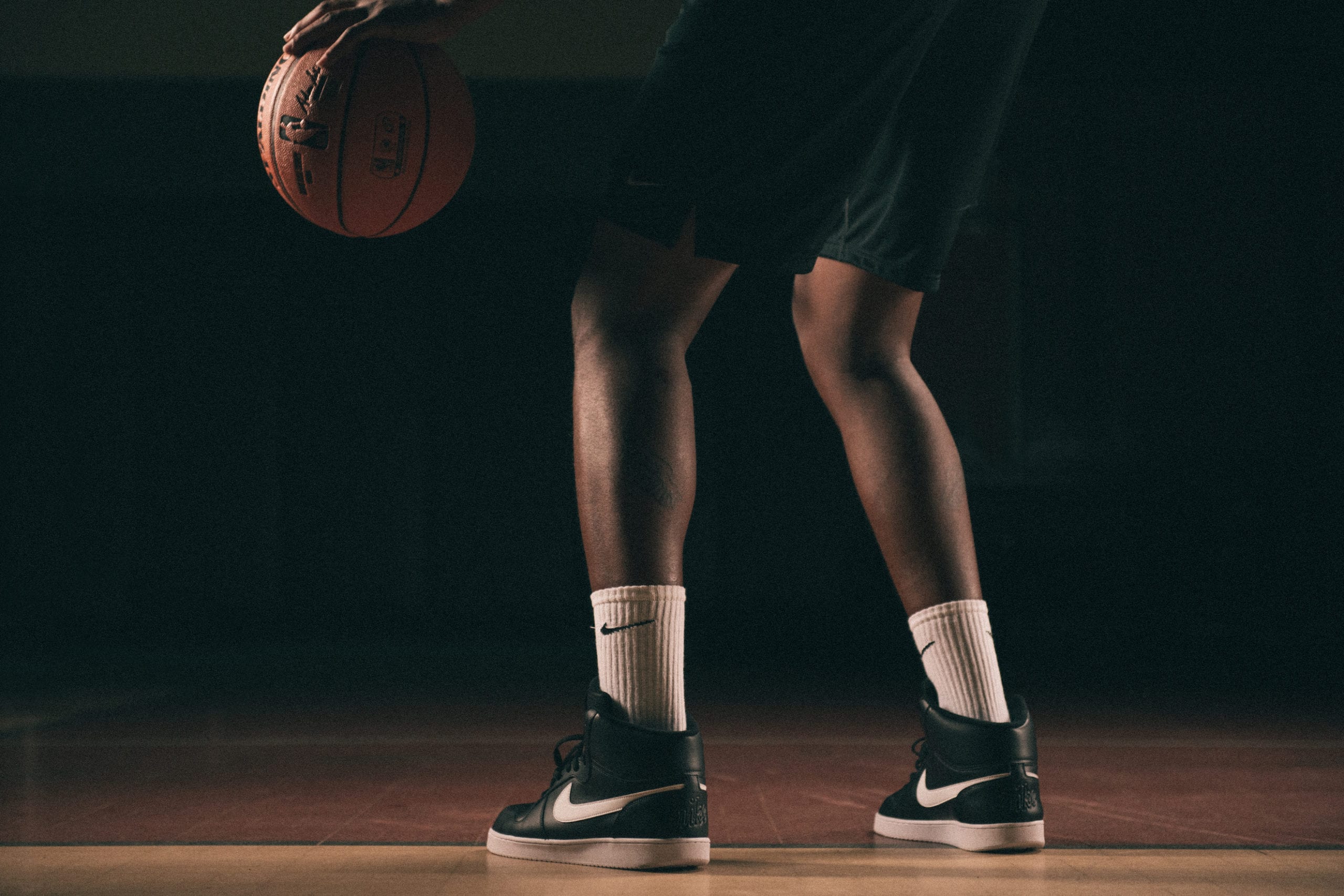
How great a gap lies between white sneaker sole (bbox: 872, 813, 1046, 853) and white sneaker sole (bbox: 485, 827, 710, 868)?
0.22 metres

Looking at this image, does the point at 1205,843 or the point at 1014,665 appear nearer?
the point at 1205,843

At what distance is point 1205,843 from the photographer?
106 cm

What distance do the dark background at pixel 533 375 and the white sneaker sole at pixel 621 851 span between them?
3.98 metres

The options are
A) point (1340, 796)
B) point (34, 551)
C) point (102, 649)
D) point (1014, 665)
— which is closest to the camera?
point (1340, 796)

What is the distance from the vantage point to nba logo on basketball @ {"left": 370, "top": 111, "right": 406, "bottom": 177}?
1169 mm

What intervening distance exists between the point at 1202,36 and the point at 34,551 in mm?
5095

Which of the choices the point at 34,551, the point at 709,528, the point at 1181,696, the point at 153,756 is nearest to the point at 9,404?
the point at 34,551

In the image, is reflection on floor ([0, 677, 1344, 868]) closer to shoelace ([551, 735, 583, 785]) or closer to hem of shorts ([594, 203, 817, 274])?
shoelace ([551, 735, 583, 785])

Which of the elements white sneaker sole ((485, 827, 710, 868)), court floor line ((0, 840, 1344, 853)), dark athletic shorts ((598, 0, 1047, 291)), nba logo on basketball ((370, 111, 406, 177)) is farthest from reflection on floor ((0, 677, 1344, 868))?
nba logo on basketball ((370, 111, 406, 177))

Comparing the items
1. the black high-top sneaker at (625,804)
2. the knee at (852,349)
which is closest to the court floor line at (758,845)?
the black high-top sneaker at (625,804)

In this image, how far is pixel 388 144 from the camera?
3.94 feet

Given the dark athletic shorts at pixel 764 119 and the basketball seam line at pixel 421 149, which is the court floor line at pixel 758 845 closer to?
the dark athletic shorts at pixel 764 119

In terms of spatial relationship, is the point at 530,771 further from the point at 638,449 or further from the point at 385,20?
the point at 385,20

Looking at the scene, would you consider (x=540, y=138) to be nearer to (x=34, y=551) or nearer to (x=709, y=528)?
(x=709, y=528)
